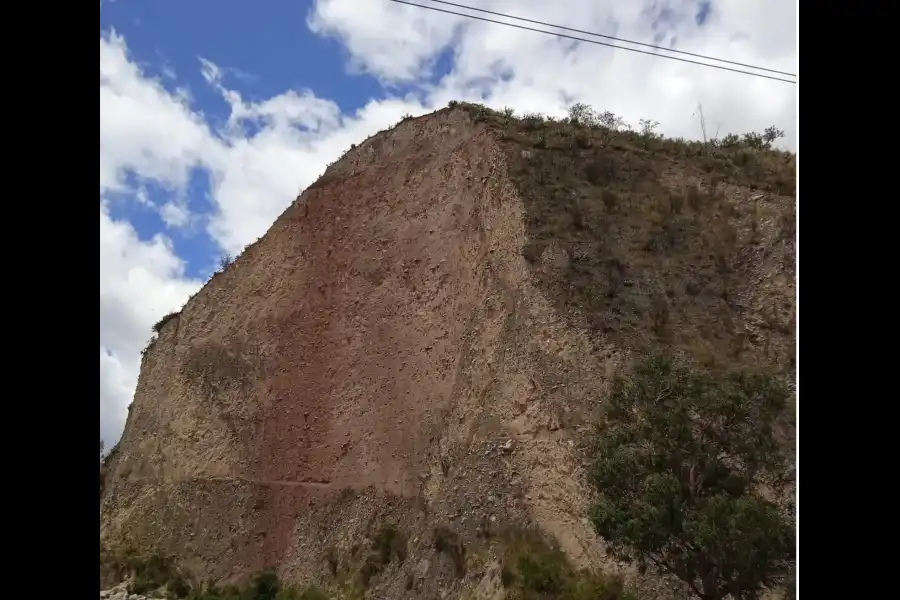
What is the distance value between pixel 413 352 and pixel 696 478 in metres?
9.61

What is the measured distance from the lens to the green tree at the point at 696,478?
352 inches

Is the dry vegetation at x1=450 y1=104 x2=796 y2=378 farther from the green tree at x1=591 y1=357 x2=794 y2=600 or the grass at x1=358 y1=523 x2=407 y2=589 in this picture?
the grass at x1=358 y1=523 x2=407 y2=589

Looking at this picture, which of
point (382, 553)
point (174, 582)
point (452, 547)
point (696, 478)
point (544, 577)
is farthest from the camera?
point (174, 582)

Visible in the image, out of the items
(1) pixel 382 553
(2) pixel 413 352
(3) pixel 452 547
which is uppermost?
(2) pixel 413 352

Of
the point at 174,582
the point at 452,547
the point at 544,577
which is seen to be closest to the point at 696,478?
the point at 544,577

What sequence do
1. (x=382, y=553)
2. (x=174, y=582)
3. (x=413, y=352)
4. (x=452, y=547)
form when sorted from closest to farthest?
(x=452, y=547), (x=382, y=553), (x=413, y=352), (x=174, y=582)

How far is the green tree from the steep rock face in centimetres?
192

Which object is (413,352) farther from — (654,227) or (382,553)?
(654,227)

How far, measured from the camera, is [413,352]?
18.7m

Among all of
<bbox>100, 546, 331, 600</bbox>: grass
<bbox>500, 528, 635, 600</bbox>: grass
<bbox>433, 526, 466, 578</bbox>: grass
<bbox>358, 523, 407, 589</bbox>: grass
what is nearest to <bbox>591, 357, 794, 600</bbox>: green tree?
<bbox>500, 528, 635, 600</bbox>: grass
